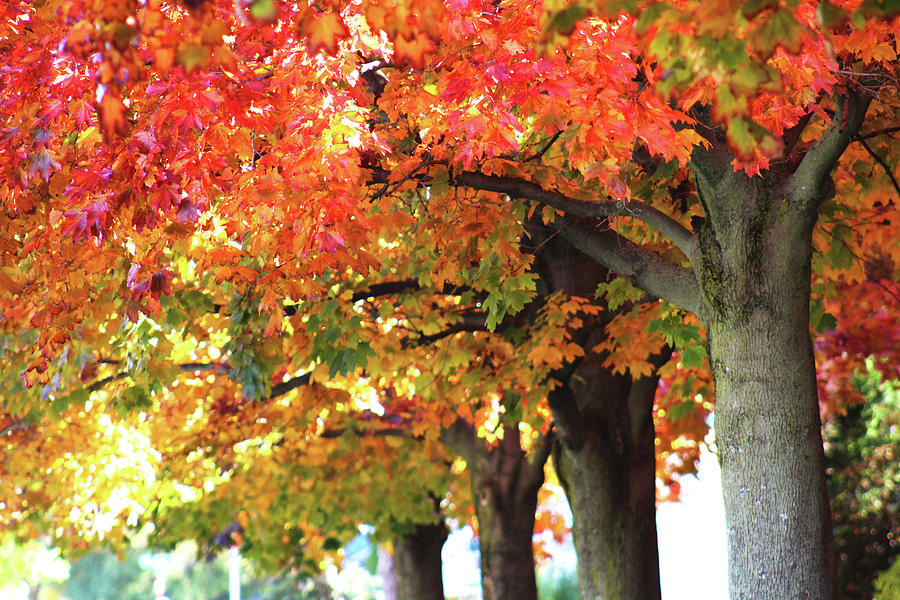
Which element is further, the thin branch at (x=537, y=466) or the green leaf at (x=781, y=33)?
the thin branch at (x=537, y=466)

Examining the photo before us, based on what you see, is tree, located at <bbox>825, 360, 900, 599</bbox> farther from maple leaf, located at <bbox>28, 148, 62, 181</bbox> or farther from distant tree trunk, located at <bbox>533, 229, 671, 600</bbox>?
maple leaf, located at <bbox>28, 148, 62, 181</bbox>

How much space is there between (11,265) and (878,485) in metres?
15.5

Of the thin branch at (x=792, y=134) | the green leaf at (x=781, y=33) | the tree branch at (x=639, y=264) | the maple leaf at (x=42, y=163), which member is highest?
the thin branch at (x=792, y=134)

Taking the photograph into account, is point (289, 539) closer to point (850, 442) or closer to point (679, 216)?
point (850, 442)

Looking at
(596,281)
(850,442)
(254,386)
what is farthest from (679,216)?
(850,442)

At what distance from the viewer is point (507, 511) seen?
13.4m

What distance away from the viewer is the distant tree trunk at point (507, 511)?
13.4 m

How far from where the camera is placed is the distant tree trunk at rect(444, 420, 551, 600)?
13.4m

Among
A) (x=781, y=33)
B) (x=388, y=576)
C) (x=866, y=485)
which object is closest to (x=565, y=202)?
(x=781, y=33)

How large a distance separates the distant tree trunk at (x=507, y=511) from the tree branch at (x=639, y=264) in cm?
639

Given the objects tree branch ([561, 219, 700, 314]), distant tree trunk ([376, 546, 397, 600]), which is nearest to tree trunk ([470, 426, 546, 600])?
tree branch ([561, 219, 700, 314])

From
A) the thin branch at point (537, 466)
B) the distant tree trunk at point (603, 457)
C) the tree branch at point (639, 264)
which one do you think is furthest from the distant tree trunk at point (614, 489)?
the tree branch at point (639, 264)

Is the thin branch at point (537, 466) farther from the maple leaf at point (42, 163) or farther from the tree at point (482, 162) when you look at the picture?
the maple leaf at point (42, 163)

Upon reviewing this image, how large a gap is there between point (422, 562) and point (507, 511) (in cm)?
565
